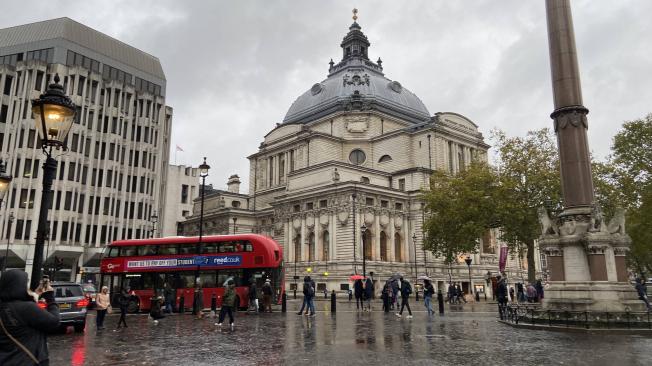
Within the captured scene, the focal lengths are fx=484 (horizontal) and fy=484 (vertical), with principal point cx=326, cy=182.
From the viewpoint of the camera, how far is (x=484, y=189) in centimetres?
3925

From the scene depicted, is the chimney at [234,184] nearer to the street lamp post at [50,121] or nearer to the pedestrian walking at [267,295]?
the pedestrian walking at [267,295]

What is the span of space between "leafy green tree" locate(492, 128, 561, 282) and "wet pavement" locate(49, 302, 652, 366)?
20.6 meters

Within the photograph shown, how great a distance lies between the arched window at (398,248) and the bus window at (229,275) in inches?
1445

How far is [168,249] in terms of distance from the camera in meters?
29.5

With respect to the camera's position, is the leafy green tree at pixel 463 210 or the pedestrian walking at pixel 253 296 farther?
the leafy green tree at pixel 463 210

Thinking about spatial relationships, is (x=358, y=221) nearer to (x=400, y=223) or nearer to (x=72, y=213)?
(x=400, y=223)

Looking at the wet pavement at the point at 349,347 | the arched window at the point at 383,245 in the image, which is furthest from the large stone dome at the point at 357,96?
the wet pavement at the point at 349,347

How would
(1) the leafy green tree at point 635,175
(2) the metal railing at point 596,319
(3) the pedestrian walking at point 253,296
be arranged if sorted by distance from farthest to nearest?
(1) the leafy green tree at point 635,175 < (3) the pedestrian walking at point 253,296 < (2) the metal railing at point 596,319

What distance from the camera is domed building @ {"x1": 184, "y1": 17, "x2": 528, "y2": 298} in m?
58.3

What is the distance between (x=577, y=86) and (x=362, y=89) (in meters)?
61.0

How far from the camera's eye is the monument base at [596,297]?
52.6 feet

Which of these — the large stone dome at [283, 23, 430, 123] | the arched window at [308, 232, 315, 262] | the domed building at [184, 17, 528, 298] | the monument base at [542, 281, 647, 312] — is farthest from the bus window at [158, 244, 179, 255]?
the large stone dome at [283, 23, 430, 123]

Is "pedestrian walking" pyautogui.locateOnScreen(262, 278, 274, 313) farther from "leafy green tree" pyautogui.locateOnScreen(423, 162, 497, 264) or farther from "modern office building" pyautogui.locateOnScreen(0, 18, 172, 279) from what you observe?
"modern office building" pyautogui.locateOnScreen(0, 18, 172, 279)

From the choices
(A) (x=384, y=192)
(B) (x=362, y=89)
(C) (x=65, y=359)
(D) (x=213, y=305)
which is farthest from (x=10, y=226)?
(B) (x=362, y=89)
